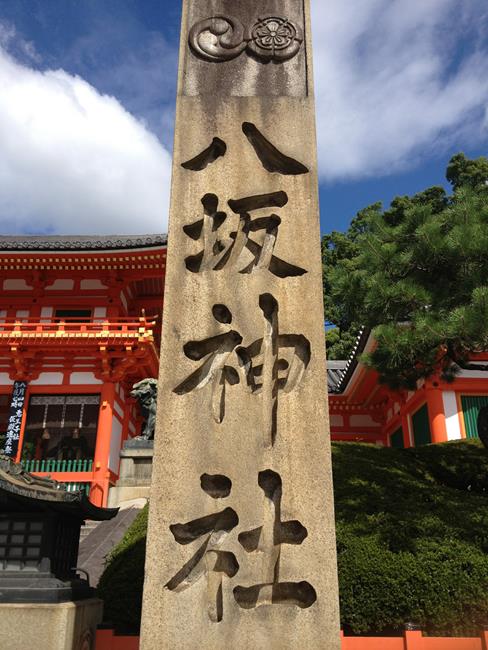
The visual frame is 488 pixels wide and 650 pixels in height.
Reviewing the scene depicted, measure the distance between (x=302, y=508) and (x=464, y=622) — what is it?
289 centimetres

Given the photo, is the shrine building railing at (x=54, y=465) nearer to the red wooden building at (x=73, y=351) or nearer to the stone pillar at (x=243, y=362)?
the red wooden building at (x=73, y=351)

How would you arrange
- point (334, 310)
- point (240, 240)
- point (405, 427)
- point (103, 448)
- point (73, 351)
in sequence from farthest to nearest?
point (334, 310)
point (73, 351)
point (405, 427)
point (103, 448)
point (240, 240)

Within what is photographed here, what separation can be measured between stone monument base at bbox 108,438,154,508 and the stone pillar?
25.4 ft

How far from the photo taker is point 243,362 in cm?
271

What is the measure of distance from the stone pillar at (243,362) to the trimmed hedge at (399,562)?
2.45 metres

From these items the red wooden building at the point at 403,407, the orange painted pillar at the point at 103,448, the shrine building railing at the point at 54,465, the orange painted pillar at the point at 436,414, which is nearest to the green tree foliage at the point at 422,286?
the red wooden building at the point at 403,407

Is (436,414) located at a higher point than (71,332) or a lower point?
lower

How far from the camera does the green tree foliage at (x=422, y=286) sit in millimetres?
5562

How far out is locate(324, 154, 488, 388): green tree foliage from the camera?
5.56 m

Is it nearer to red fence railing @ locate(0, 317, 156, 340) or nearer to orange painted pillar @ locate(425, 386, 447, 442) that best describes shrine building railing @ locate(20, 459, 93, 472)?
red fence railing @ locate(0, 317, 156, 340)

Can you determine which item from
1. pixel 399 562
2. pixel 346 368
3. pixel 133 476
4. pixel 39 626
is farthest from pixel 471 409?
pixel 39 626

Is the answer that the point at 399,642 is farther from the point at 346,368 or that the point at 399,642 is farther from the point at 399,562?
the point at 346,368

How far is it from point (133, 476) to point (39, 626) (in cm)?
625

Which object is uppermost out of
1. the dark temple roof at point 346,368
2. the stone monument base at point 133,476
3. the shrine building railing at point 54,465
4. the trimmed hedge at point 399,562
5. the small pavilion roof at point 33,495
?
the dark temple roof at point 346,368
